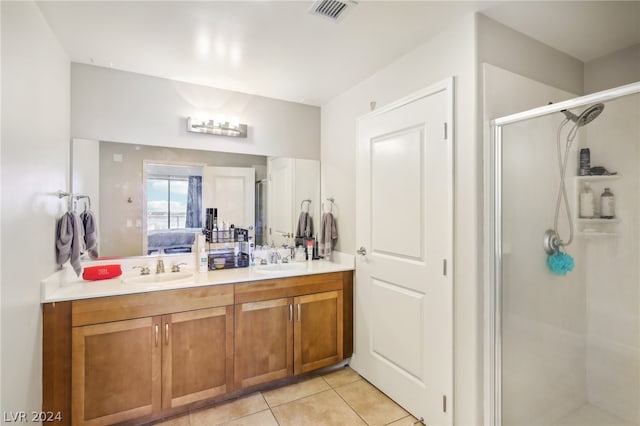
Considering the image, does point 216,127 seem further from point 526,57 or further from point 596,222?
point 596,222

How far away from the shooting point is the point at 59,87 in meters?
1.97

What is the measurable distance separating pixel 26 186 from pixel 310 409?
83.0 inches

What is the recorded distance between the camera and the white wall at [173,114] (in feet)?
7.39

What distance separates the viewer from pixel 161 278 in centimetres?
226

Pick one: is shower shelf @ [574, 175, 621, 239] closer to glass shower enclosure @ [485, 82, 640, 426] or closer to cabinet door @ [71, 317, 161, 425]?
glass shower enclosure @ [485, 82, 640, 426]

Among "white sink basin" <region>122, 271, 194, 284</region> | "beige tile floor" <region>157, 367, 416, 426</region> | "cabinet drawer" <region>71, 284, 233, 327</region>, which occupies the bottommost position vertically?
"beige tile floor" <region>157, 367, 416, 426</region>

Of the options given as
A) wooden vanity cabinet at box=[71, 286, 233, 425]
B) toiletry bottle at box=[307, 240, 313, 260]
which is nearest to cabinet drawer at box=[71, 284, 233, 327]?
wooden vanity cabinet at box=[71, 286, 233, 425]

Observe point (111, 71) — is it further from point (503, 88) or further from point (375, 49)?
point (503, 88)

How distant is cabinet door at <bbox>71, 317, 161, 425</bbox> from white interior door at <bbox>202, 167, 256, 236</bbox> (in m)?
1.04

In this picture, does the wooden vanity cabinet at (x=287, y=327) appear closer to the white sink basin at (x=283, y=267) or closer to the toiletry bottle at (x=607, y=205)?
the white sink basin at (x=283, y=267)

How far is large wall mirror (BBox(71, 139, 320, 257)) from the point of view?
2.29 metres

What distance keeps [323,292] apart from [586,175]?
1.92m

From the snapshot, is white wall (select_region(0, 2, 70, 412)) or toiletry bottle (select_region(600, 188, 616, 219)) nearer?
white wall (select_region(0, 2, 70, 412))

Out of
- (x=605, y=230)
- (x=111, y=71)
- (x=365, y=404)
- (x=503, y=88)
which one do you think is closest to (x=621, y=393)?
(x=605, y=230)
